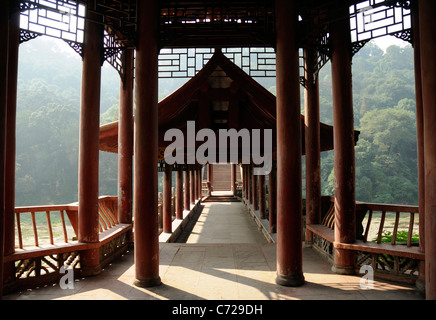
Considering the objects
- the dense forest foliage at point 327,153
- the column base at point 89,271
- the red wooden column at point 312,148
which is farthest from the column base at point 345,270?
the dense forest foliage at point 327,153

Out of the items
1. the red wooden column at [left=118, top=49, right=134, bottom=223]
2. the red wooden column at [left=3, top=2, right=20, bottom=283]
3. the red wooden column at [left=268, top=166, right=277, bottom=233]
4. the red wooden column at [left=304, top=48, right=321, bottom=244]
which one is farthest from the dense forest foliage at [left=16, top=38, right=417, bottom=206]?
the red wooden column at [left=3, top=2, right=20, bottom=283]

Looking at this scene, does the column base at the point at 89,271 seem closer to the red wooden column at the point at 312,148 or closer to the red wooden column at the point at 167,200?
the red wooden column at the point at 312,148

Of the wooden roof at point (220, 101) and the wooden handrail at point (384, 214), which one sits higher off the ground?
the wooden roof at point (220, 101)

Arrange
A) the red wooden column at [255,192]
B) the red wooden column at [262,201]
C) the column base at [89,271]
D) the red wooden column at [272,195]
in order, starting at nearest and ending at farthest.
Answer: the column base at [89,271] < the red wooden column at [272,195] < the red wooden column at [262,201] < the red wooden column at [255,192]

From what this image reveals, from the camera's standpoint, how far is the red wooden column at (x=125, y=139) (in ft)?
24.1

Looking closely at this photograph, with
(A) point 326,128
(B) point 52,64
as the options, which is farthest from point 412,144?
(B) point 52,64

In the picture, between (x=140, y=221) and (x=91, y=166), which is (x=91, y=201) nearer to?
(x=91, y=166)

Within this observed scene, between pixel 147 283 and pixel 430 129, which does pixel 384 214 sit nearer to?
pixel 430 129

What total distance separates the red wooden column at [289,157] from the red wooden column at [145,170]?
80.0 inches

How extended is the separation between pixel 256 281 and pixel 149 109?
3314 mm

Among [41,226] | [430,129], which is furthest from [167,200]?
[41,226]

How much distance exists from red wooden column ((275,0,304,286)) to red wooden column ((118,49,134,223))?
3.96 m
